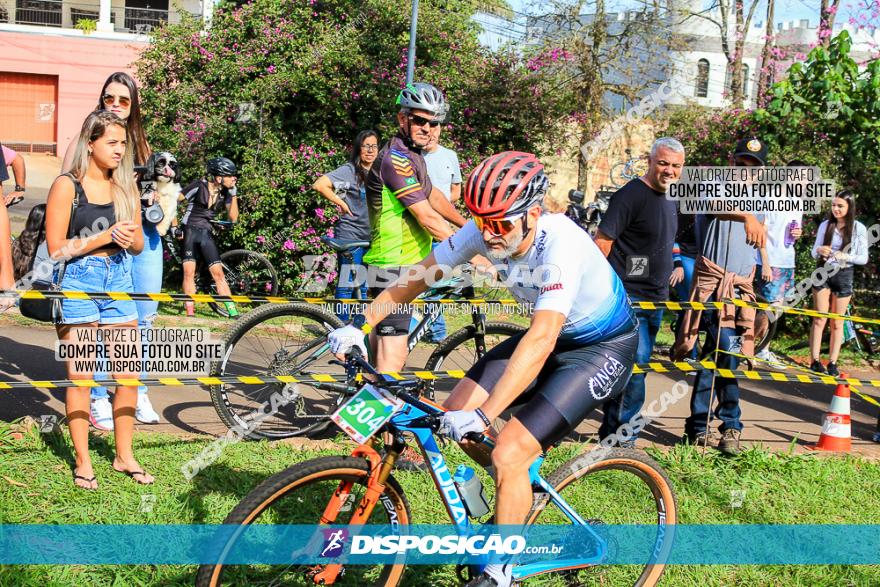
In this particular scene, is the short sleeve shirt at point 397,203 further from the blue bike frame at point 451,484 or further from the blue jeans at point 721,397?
the blue jeans at point 721,397

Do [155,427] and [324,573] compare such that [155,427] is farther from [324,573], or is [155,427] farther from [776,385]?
[776,385]

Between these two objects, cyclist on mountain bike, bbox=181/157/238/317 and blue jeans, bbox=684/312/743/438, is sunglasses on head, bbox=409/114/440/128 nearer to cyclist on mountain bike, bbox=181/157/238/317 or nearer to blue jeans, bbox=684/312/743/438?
blue jeans, bbox=684/312/743/438

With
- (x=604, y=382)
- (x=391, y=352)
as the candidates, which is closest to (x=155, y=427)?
(x=391, y=352)

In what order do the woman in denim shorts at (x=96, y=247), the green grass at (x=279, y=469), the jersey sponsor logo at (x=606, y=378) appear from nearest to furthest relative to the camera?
the jersey sponsor logo at (x=606, y=378) < the green grass at (x=279, y=469) < the woman in denim shorts at (x=96, y=247)

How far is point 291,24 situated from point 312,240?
3346mm

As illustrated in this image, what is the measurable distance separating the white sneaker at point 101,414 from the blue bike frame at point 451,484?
2.92m

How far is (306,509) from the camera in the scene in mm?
3588

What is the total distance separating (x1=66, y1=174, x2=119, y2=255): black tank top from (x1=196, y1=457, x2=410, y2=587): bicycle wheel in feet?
7.05

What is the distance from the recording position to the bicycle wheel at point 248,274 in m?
11.0

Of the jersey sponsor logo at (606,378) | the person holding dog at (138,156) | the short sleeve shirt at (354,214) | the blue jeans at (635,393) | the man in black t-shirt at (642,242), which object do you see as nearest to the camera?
the jersey sponsor logo at (606,378)

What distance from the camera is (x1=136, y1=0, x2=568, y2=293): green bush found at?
458 inches

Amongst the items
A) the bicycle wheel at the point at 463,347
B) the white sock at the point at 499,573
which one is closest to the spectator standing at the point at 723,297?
the bicycle wheel at the point at 463,347

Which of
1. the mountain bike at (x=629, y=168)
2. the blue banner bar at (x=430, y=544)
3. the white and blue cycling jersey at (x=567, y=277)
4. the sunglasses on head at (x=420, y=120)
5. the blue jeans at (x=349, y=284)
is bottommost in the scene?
the blue banner bar at (x=430, y=544)

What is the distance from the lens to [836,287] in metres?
9.82
